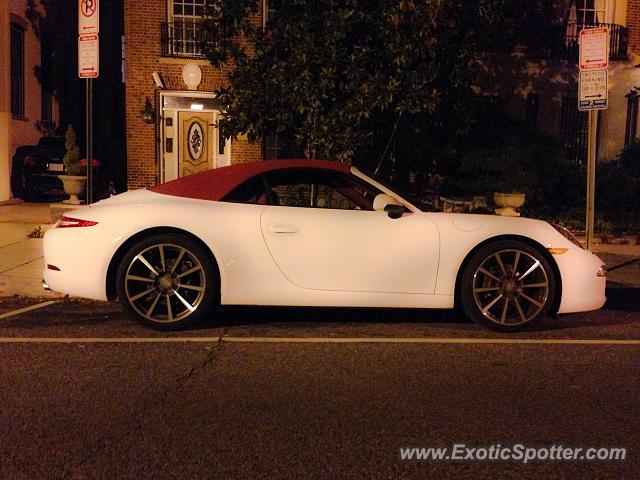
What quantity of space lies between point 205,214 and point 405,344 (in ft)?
6.29

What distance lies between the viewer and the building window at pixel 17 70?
56.4 feet

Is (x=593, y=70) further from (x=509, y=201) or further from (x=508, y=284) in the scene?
(x=509, y=201)

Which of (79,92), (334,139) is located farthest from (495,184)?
(79,92)

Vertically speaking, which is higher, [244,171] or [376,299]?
[244,171]

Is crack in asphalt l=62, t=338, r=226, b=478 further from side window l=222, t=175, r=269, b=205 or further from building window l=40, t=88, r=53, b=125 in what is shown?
building window l=40, t=88, r=53, b=125

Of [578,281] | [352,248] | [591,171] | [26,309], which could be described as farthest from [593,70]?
[26,309]

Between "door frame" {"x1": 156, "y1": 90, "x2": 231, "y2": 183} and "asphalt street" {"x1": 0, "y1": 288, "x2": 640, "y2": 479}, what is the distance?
9815 mm

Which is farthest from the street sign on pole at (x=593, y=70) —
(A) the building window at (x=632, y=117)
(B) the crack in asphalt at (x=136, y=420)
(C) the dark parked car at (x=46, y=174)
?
(C) the dark parked car at (x=46, y=174)

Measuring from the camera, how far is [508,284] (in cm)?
611

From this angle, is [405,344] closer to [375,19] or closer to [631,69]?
[375,19]

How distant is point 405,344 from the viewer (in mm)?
5738

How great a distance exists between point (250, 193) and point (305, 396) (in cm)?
227

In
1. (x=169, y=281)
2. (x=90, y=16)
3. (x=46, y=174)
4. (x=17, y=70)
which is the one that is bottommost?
(x=169, y=281)

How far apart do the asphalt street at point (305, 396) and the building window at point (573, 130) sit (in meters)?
11.7
